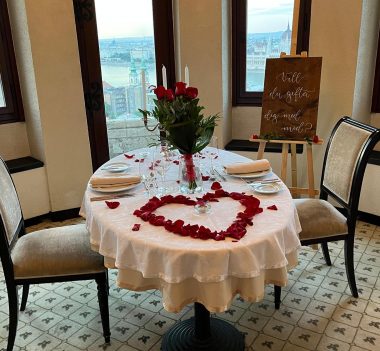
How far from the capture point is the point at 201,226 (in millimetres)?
1516

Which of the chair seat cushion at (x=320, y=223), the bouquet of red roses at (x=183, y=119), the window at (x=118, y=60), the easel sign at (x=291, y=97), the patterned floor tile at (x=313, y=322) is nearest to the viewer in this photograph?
the bouquet of red roses at (x=183, y=119)

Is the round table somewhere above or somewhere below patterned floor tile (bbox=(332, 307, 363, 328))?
above

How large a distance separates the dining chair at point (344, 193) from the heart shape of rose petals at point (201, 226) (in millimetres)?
589

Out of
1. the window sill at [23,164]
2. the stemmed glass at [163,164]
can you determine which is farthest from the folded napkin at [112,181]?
the window sill at [23,164]

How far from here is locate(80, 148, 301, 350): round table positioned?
139 cm

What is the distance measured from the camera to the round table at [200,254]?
1.39m

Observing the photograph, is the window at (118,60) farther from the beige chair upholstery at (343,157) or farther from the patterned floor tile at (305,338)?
the patterned floor tile at (305,338)

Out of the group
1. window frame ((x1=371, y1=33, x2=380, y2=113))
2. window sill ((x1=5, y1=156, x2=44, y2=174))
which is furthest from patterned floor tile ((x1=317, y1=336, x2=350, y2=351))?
window sill ((x1=5, y1=156, x2=44, y2=174))

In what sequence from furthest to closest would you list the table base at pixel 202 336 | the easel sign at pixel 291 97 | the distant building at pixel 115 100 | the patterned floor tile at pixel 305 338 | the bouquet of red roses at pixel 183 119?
the distant building at pixel 115 100 < the easel sign at pixel 291 97 < the patterned floor tile at pixel 305 338 < the table base at pixel 202 336 < the bouquet of red roses at pixel 183 119

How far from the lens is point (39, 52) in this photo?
3086 mm

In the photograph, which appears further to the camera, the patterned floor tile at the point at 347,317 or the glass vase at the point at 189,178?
the patterned floor tile at the point at 347,317

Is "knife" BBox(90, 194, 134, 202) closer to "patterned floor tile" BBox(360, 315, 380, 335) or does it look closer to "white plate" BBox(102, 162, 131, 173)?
"white plate" BBox(102, 162, 131, 173)

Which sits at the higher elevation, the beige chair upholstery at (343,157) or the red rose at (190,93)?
the red rose at (190,93)

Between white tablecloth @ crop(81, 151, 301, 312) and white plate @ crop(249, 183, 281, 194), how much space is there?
15 cm
